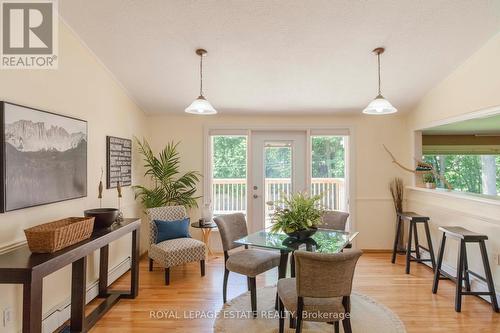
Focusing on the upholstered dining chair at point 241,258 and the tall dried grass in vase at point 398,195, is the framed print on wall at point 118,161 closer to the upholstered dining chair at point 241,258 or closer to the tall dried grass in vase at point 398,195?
the upholstered dining chair at point 241,258

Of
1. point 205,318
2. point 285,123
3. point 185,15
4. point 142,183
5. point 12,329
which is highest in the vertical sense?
point 185,15

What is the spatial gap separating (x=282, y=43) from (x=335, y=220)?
206 centimetres

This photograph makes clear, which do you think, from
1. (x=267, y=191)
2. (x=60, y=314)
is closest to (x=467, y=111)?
(x=267, y=191)

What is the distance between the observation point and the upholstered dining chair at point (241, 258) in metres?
2.58

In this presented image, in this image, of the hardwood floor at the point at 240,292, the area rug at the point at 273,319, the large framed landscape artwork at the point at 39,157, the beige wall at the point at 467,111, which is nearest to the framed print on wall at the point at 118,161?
the large framed landscape artwork at the point at 39,157

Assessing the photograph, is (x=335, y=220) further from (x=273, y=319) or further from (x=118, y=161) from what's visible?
(x=118, y=161)

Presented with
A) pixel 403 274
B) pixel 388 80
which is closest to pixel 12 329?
pixel 403 274

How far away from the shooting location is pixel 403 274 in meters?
3.52

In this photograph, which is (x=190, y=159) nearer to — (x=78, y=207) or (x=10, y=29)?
(x=78, y=207)

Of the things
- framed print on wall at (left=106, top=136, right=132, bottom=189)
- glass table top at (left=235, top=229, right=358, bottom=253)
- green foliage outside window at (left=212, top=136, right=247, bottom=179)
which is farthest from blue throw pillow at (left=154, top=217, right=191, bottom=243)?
glass table top at (left=235, top=229, right=358, bottom=253)

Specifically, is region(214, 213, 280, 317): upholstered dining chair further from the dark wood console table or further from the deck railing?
the deck railing

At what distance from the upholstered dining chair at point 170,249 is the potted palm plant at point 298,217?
1.37m

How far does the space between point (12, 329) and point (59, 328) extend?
1.63 ft

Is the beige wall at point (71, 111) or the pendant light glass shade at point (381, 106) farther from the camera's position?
the pendant light glass shade at point (381, 106)
